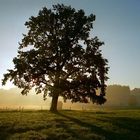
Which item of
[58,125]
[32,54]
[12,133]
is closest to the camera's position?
[12,133]

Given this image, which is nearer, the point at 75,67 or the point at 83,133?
the point at 83,133

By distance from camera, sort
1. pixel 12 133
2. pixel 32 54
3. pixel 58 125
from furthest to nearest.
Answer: pixel 32 54, pixel 58 125, pixel 12 133

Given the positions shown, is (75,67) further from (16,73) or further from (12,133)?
(12,133)

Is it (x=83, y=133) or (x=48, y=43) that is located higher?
(x=48, y=43)

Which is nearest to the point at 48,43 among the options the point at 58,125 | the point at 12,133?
the point at 58,125

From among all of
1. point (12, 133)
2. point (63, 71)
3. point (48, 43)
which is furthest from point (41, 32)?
point (12, 133)

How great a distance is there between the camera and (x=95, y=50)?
60375 millimetres

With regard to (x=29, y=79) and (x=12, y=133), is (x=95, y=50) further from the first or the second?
(x=12, y=133)

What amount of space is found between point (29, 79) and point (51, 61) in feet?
15.6

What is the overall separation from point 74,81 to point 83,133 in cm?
2801

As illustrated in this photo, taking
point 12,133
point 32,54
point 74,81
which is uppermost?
point 32,54

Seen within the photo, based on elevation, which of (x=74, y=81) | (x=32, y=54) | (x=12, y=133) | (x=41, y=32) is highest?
(x=41, y=32)

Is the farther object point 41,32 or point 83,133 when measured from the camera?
point 41,32

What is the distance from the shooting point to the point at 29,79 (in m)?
58.0
